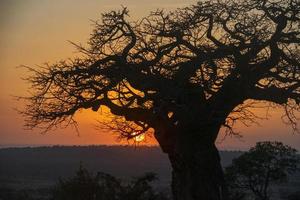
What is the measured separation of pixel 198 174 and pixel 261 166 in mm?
8819

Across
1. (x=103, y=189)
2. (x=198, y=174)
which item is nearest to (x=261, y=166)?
(x=103, y=189)

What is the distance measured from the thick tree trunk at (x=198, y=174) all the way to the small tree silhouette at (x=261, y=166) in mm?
7708

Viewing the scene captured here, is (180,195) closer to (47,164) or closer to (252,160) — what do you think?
(252,160)

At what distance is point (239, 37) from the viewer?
49.7 feet

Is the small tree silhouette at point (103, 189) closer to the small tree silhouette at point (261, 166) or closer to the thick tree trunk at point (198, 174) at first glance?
the thick tree trunk at point (198, 174)

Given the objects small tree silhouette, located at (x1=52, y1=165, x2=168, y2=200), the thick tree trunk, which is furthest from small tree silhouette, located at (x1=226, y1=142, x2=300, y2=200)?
the thick tree trunk

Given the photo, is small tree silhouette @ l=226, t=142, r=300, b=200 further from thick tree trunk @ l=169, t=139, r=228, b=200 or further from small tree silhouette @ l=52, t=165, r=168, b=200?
thick tree trunk @ l=169, t=139, r=228, b=200

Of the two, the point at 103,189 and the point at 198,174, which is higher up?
the point at 198,174

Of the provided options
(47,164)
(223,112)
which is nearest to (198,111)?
(223,112)

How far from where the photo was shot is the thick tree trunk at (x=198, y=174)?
14.8 metres

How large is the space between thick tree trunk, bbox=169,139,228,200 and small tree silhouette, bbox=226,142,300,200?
25.3ft

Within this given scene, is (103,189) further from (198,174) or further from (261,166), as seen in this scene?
(261,166)

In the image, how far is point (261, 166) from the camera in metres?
23.2

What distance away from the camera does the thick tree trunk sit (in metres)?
14.8
